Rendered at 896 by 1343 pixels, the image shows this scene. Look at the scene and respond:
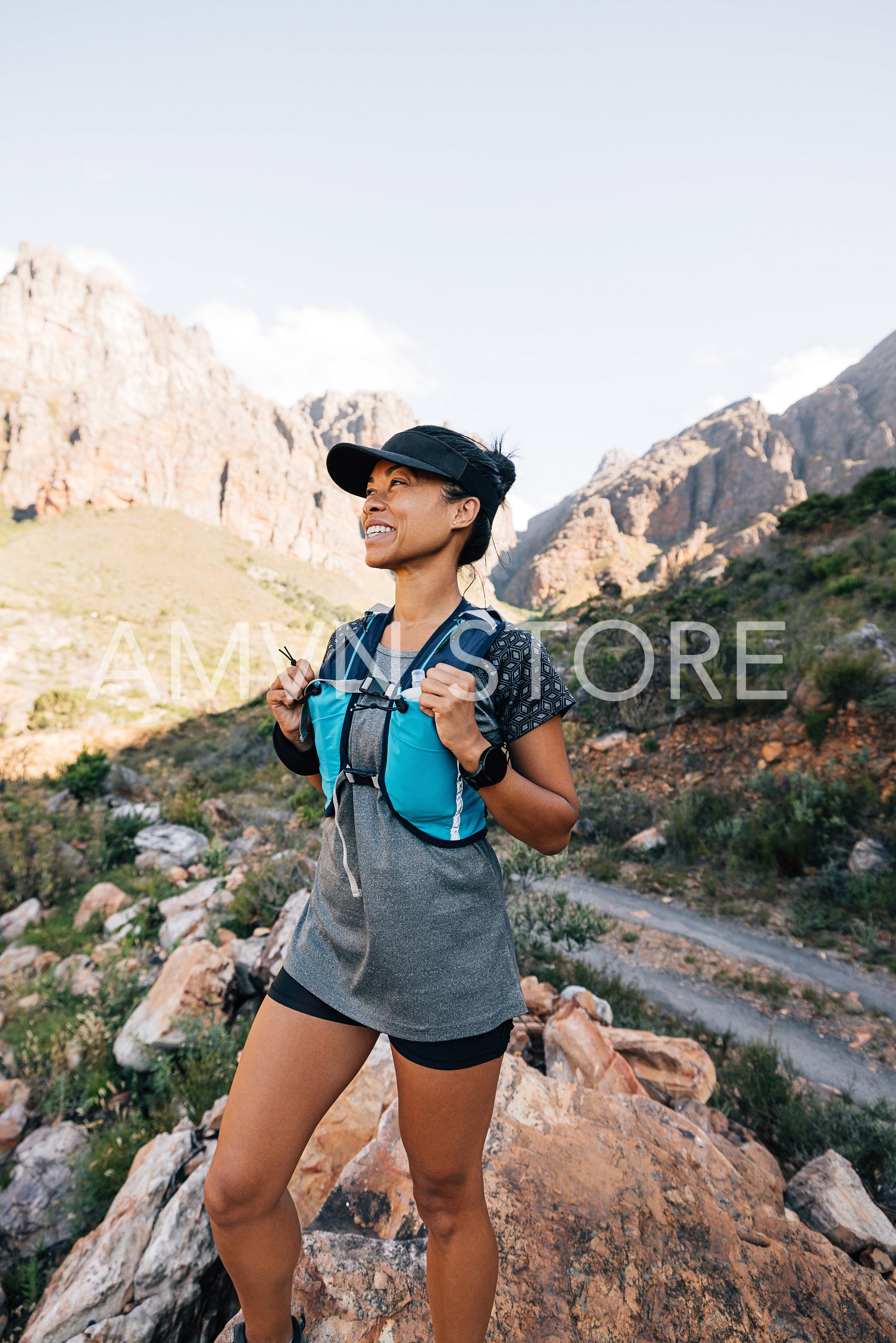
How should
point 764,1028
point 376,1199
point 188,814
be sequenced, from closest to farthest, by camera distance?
point 376,1199
point 764,1028
point 188,814

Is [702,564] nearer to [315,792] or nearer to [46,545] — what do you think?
[315,792]

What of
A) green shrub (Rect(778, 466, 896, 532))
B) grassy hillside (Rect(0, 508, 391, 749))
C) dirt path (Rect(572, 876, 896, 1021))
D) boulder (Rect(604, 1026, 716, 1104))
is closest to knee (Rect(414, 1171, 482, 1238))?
boulder (Rect(604, 1026, 716, 1104))

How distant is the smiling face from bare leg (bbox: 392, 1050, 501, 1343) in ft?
3.66

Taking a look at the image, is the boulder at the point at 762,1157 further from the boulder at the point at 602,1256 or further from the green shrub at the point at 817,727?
the green shrub at the point at 817,727

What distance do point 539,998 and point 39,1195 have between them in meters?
2.79

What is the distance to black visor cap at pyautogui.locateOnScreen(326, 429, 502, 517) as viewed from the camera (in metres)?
1.33

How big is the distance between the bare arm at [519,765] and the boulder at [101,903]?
6.40 meters

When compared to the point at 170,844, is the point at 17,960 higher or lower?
lower

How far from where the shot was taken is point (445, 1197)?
3.83ft

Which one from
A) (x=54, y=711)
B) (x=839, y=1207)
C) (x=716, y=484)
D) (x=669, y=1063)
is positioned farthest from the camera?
(x=716, y=484)

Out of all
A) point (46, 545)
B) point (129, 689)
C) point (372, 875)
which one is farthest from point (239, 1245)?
point (46, 545)

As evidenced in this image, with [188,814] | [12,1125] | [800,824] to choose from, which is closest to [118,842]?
[188,814]

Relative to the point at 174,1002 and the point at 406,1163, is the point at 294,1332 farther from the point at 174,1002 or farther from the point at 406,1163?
the point at 174,1002

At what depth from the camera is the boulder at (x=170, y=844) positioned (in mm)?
7484
